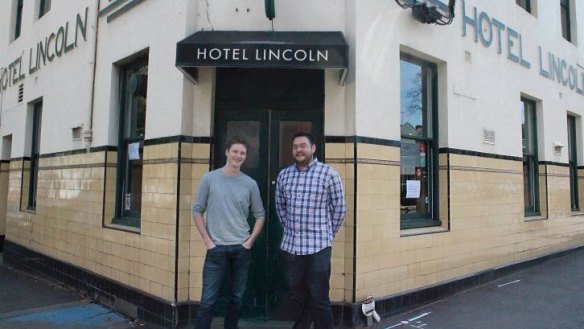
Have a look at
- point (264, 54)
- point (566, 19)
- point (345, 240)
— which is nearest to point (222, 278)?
point (345, 240)

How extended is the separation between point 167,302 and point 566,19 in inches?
425

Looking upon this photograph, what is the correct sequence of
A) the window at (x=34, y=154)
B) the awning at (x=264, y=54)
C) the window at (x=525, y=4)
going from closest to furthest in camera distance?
the awning at (x=264, y=54) → the window at (x=525, y=4) → the window at (x=34, y=154)

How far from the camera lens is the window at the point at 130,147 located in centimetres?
620

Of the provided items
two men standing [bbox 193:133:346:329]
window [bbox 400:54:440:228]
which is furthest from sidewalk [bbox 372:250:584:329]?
two men standing [bbox 193:133:346:329]

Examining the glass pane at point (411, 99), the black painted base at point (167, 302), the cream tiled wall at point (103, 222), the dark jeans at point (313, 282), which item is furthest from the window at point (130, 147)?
the glass pane at point (411, 99)

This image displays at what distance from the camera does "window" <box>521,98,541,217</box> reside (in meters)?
8.75

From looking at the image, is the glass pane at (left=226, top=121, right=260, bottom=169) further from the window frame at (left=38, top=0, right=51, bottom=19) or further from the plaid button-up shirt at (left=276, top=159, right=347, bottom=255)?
the window frame at (left=38, top=0, right=51, bottom=19)

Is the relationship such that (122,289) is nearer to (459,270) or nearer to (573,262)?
(459,270)

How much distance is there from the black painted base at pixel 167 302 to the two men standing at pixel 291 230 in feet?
3.19

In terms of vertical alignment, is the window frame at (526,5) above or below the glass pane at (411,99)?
above

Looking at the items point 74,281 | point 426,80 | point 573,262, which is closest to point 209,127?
point 426,80

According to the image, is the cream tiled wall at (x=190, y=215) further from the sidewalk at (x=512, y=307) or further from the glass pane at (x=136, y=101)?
the sidewalk at (x=512, y=307)

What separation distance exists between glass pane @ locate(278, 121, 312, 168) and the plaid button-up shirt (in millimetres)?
1028

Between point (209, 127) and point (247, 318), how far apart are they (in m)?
2.15
